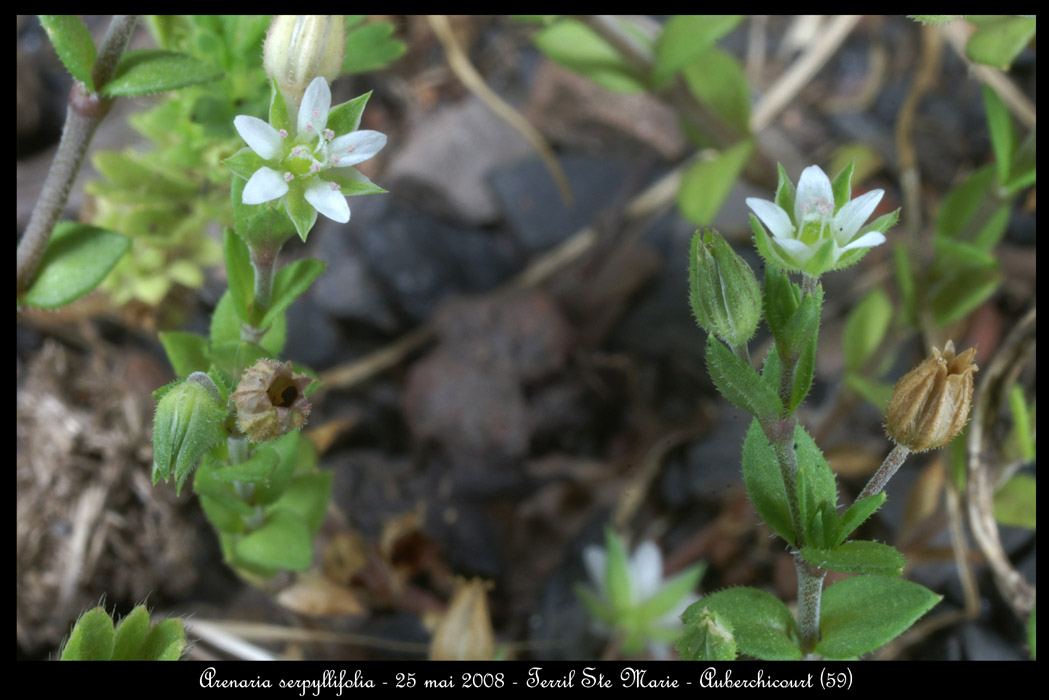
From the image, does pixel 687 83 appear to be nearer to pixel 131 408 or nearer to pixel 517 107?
pixel 517 107

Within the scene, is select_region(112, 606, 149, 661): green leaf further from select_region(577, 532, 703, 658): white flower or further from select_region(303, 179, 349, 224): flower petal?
select_region(577, 532, 703, 658): white flower

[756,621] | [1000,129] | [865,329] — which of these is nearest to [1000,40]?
[1000,129]

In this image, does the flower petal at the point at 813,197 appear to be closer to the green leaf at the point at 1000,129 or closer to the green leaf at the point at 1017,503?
the green leaf at the point at 1000,129

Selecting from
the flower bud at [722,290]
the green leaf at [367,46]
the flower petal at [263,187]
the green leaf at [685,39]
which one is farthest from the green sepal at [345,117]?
the green leaf at [685,39]

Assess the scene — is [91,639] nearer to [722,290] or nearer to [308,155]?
[308,155]

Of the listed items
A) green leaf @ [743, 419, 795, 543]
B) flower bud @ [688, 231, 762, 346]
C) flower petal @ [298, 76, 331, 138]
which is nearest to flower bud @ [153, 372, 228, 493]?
flower petal @ [298, 76, 331, 138]
